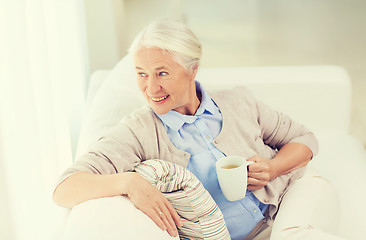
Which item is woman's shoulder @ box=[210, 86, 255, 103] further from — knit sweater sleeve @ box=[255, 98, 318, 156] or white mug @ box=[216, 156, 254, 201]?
white mug @ box=[216, 156, 254, 201]

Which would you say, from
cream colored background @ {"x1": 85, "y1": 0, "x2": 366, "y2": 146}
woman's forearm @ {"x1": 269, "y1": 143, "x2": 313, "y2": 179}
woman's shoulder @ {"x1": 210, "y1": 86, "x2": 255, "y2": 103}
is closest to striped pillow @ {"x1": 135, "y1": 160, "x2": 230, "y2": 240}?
woman's forearm @ {"x1": 269, "y1": 143, "x2": 313, "y2": 179}

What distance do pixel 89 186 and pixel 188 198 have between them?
287 mm

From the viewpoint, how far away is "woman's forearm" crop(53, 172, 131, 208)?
1444mm

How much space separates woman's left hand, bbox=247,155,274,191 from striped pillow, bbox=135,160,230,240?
0.57 ft

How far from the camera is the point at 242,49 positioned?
4.93 m

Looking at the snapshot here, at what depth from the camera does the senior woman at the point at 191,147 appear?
1.46m

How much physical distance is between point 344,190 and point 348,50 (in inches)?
123

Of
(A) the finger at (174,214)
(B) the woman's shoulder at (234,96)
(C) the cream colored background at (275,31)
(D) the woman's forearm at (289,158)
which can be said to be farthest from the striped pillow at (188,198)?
(C) the cream colored background at (275,31)

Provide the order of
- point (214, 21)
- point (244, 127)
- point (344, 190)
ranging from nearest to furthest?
point (244, 127) → point (344, 190) → point (214, 21)

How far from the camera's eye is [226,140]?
5.73ft

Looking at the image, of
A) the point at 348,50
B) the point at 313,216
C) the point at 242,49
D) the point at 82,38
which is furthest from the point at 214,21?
the point at 313,216

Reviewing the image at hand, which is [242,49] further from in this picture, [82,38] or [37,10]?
[37,10]

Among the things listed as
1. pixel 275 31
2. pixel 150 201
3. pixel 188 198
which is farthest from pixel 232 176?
pixel 275 31

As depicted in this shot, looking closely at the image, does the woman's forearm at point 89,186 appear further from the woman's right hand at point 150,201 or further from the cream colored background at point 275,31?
the cream colored background at point 275,31
